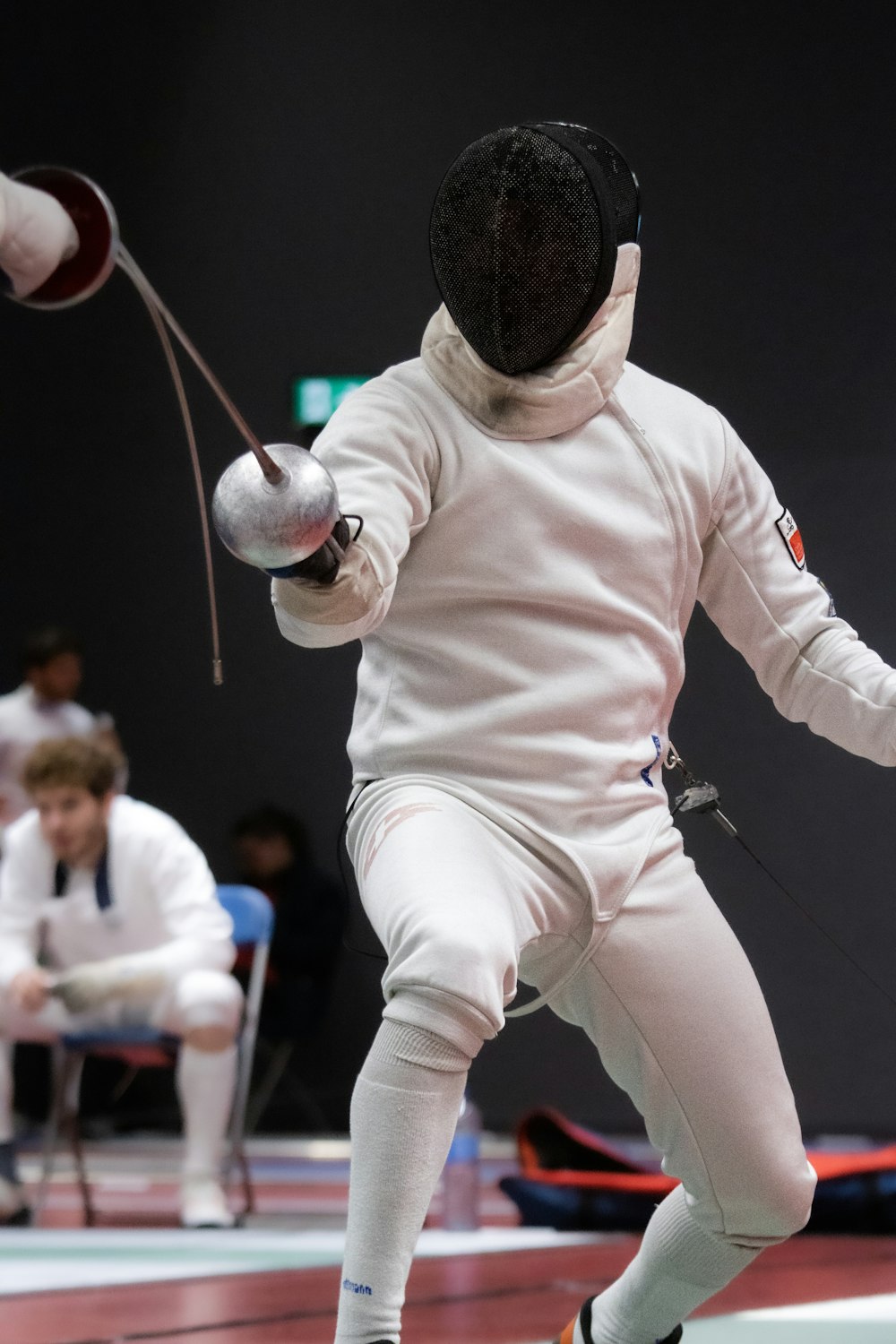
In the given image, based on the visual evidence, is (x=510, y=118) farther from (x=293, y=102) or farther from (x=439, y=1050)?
(x=439, y=1050)

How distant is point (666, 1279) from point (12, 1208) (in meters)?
2.51

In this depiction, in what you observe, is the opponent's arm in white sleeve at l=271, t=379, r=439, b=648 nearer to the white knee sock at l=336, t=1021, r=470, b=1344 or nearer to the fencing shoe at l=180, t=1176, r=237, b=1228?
the white knee sock at l=336, t=1021, r=470, b=1344

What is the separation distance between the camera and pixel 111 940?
172 inches

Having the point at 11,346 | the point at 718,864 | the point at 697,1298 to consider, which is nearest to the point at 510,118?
the point at 11,346

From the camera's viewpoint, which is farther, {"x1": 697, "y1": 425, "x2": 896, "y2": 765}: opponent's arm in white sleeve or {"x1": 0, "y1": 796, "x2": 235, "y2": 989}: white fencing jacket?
{"x1": 0, "y1": 796, "x2": 235, "y2": 989}: white fencing jacket

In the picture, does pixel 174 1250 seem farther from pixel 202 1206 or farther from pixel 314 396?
pixel 314 396

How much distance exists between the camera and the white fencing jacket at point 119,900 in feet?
14.1

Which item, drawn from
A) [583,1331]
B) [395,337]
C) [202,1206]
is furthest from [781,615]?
[395,337]

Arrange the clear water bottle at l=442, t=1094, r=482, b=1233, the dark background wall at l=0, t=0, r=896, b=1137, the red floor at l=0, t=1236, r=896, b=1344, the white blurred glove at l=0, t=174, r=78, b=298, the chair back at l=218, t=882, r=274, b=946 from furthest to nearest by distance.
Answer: the dark background wall at l=0, t=0, r=896, b=1137 < the chair back at l=218, t=882, r=274, b=946 < the clear water bottle at l=442, t=1094, r=482, b=1233 < the red floor at l=0, t=1236, r=896, b=1344 < the white blurred glove at l=0, t=174, r=78, b=298

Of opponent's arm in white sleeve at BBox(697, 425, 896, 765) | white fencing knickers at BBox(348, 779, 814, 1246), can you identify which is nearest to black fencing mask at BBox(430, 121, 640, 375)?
opponent's arm in white sleeve at BBox(697, 425, 896, 765)

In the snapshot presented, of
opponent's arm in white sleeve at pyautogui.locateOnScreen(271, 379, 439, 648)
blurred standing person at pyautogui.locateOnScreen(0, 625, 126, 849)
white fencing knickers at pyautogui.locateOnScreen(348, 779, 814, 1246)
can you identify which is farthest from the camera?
blurred standing person at pyautogui.locateOnScreen(0, 625, 126, 849)

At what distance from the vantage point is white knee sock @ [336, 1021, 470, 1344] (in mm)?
1469

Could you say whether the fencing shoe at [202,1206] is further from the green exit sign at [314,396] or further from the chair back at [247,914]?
the green exit sign at [314,396]

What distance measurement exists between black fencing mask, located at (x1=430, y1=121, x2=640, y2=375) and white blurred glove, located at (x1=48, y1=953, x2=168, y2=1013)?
2.69 m
